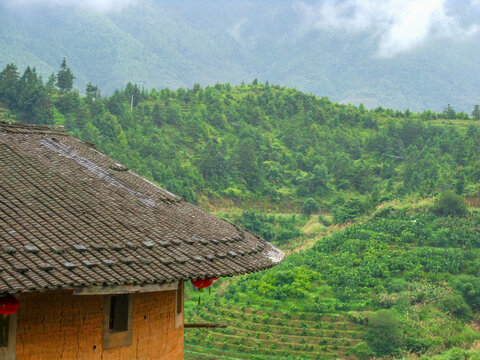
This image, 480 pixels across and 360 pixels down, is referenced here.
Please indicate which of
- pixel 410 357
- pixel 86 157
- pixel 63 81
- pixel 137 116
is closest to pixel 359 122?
pixel 137 116

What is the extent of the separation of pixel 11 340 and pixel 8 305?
0.39m

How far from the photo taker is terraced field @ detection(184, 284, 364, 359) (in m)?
26.6

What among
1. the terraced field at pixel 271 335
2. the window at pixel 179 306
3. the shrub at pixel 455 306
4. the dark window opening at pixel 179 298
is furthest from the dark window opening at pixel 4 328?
the shrub at pixel 455 306

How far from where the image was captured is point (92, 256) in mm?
4680

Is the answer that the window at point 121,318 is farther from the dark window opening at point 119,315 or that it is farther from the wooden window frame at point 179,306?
the wooden window frame at point 179,306

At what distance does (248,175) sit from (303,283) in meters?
24.5

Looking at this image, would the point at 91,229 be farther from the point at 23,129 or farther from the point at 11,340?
the point at 23,129

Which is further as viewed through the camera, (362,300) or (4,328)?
(362,300)

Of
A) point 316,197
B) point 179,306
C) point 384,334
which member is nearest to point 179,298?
point 179,306

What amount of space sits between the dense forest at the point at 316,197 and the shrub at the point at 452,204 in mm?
90

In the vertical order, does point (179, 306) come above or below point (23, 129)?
below

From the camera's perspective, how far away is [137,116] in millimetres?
56969

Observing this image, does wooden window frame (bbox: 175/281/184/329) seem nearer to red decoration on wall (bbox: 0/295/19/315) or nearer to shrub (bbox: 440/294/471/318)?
red decoration on wall (bbox: 0/295/19/315)

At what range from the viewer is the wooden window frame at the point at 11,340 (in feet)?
15.5
